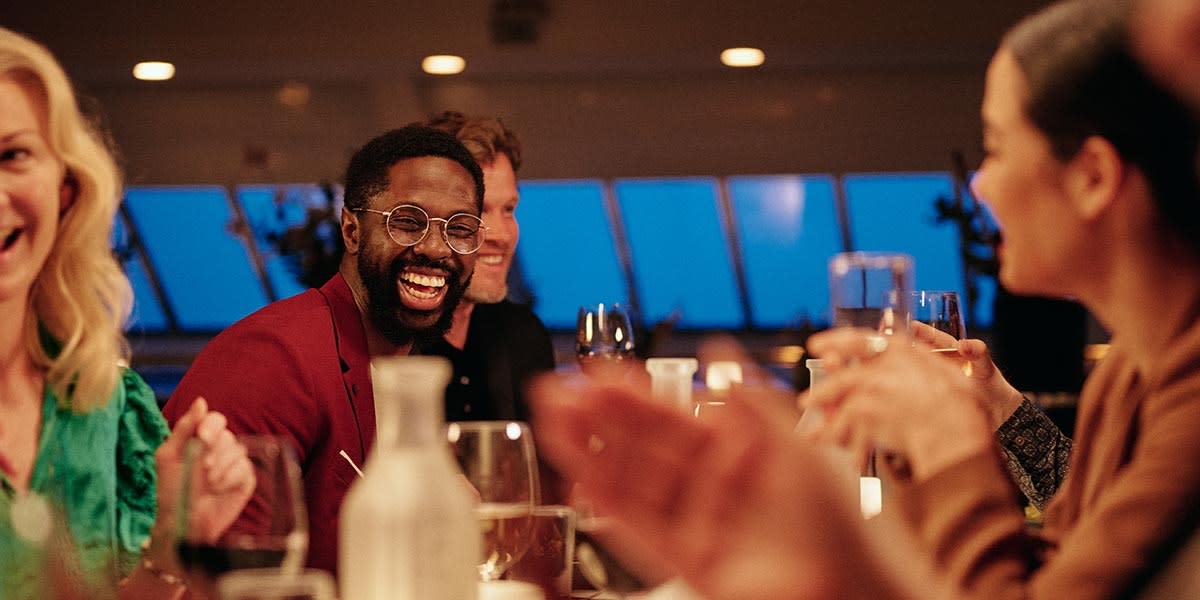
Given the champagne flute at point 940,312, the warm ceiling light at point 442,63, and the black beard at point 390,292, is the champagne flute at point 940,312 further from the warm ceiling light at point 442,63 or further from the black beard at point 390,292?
the warm ceiling light at point 442,63

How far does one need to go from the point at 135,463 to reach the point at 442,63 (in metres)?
7.18

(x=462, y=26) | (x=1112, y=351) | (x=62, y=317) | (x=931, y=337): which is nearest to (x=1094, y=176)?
(x=1112, y=351)

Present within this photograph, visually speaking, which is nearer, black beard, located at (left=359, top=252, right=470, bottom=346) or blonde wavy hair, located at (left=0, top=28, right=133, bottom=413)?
blonde wavy hair, located at (left=0, top=28, right=133, bottom=413)

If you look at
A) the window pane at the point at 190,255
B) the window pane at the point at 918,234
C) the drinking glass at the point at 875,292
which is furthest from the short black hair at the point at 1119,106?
the window pane at the point at 190,255

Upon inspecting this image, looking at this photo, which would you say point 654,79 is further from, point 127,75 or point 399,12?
point 127,75

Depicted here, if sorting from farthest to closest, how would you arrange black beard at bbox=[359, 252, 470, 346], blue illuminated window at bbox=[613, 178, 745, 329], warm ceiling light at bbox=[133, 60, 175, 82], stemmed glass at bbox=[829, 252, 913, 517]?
blue illuminated window at bbox=[613, 178, 745, 329] → warm ceiling light at bbox=[133, 60, 175, 82] → black beard at bbox=[359, 252, 470, 346] → stemmed glass at bbox=[829, 252, 913, 517]

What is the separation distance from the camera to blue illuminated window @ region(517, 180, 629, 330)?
1470cm

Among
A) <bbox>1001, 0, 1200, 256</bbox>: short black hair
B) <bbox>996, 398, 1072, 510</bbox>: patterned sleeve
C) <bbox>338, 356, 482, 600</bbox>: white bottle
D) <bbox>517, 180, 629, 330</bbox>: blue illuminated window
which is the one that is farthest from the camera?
<bbox>517, 180, 629, 330</bbox>: blue illuminated window

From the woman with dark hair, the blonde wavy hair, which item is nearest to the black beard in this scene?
the blonde wavy hair

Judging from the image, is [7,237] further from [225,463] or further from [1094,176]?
[1094,176]

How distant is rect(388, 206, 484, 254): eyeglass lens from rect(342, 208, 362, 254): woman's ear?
92 millimetres

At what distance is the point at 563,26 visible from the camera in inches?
331

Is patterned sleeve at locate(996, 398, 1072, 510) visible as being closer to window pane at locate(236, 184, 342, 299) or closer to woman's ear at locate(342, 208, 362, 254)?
woman's ear at locate(342, 208, 362, 254)

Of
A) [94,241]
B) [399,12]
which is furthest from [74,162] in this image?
[399,12]
